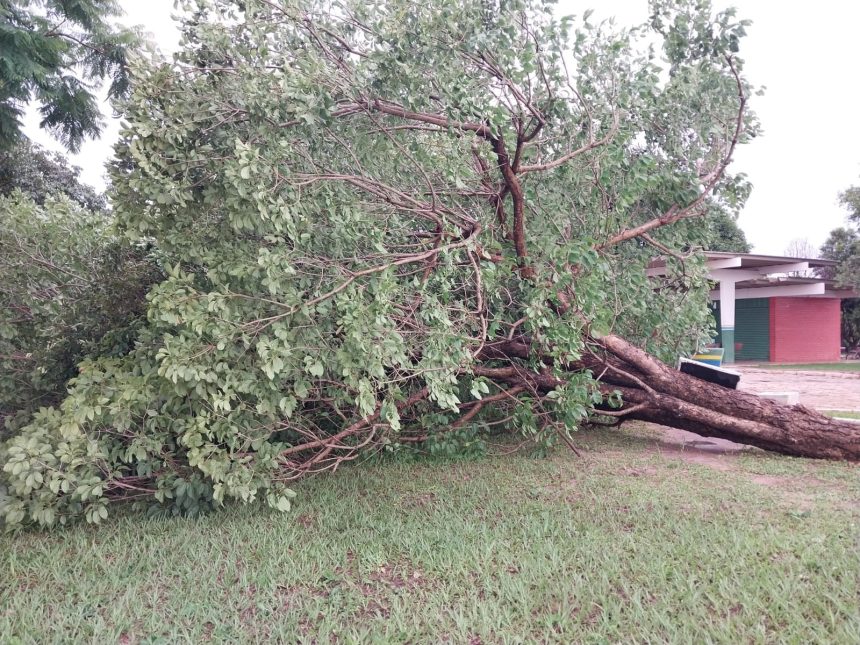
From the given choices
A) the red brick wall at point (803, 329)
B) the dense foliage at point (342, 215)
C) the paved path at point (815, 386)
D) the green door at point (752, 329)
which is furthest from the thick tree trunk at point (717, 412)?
the green door at point (752, 329)

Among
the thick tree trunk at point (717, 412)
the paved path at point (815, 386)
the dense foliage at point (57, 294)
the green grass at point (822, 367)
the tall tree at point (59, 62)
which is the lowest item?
the green grass at point (822, 367)

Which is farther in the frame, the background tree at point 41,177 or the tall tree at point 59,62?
the background tree at point 41,177

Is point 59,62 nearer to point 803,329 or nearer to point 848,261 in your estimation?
point 848,261

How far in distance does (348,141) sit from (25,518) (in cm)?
346

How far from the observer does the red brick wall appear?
63.9 feet

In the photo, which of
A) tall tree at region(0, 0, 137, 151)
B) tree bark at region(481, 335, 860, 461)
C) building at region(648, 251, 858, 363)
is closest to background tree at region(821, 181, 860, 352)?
building at region(648, 251, 858, 363)

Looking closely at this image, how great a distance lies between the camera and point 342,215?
3.85m

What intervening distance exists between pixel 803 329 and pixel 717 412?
1720 cm

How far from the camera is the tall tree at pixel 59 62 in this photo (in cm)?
541

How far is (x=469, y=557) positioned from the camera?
10.8ft

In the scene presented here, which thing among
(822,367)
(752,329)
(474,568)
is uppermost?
(752,329)

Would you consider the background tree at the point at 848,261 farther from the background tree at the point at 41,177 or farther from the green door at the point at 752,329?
the background tree at the point at 41,177

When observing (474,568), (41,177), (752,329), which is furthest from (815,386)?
(41,177)

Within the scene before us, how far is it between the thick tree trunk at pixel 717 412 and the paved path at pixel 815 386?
3.39 m
